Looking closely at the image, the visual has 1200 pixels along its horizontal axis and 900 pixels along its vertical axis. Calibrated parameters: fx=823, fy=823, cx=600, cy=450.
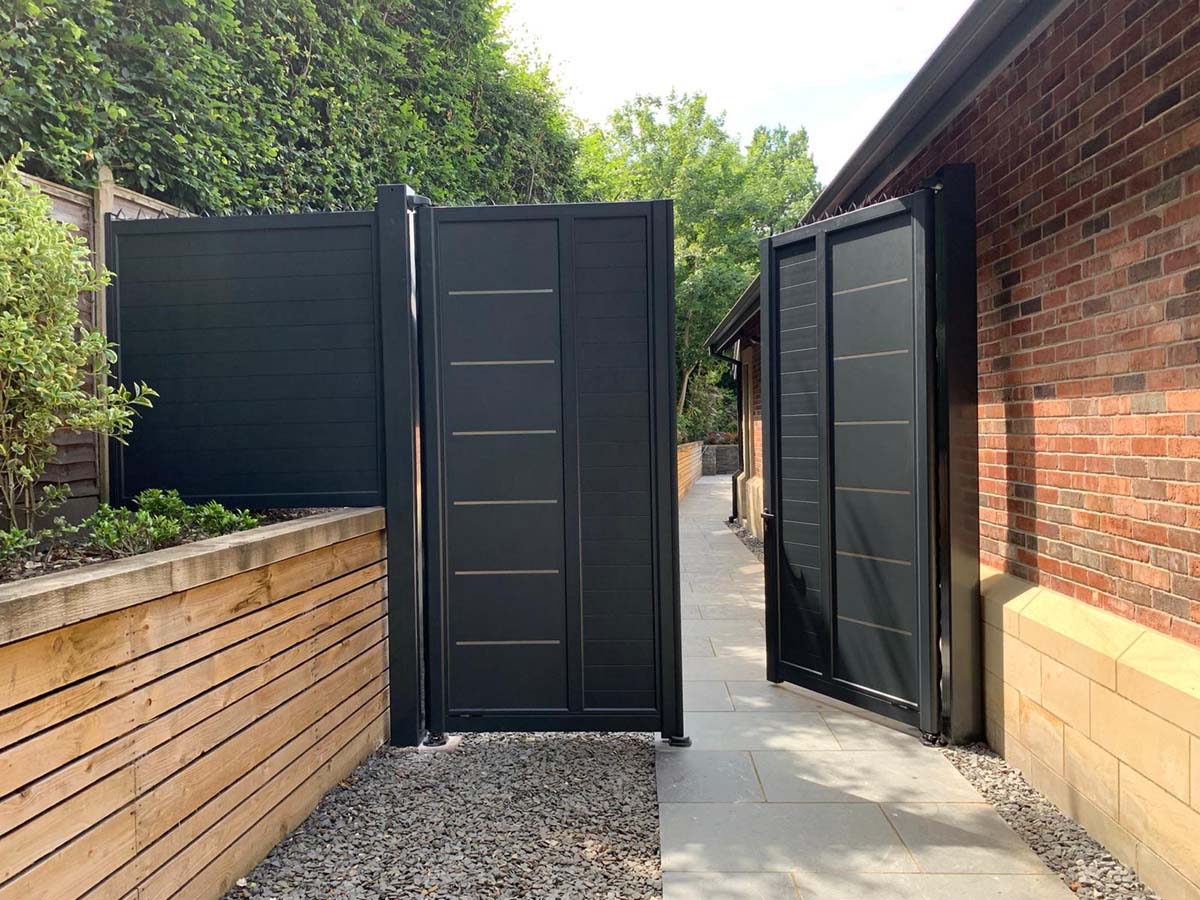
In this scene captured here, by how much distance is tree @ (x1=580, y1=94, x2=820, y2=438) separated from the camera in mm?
27094

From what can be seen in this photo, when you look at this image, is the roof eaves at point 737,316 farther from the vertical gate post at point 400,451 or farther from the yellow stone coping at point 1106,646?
the yellow stone coping at point 1106,646

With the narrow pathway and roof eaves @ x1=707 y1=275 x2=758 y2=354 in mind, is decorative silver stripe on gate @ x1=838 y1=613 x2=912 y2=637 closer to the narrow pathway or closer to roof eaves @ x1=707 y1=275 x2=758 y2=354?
the narrow pathway

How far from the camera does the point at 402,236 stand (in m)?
3.93

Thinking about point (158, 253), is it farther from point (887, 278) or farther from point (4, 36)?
point (887, 278)

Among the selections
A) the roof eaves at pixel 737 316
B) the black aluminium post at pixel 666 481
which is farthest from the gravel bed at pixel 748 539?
the black aluminium post at pixel 666 481

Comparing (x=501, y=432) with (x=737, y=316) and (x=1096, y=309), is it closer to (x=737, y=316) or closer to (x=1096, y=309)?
(x=1096, y=309)

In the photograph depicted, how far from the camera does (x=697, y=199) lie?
29.4m

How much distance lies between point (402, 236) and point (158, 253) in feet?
3.82

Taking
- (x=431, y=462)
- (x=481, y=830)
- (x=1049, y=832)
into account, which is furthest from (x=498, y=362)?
(x=1049, y=832)

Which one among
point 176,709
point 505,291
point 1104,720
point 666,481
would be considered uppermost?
point 505,291

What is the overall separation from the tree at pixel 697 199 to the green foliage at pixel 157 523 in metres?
20.2

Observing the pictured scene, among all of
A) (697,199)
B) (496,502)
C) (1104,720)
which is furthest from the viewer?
(697,199)

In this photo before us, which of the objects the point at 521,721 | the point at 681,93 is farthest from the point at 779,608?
the point at 681,93

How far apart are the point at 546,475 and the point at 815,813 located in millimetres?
1887
